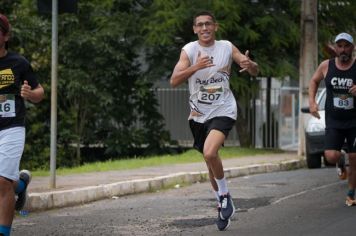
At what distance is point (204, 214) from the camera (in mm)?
8812

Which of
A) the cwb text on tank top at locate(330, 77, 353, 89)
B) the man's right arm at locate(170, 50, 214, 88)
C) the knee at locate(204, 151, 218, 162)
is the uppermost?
the man's right arm at locate(170, 50, 214, 88)

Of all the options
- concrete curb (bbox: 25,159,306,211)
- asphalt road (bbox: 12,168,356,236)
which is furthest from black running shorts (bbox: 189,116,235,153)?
concrete curb (bbox: 25,159,306,211)

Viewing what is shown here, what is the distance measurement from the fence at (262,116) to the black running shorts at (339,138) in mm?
12829

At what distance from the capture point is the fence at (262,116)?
72.7ft

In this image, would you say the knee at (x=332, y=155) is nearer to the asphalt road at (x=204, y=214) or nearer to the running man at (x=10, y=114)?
the asphalt road at (x=204, y=214)

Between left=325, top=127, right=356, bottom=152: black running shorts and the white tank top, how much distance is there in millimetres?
1883

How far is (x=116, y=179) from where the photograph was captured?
12.1m

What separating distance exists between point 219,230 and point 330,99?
2442 millimetres

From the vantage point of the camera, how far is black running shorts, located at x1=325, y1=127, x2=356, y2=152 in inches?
355

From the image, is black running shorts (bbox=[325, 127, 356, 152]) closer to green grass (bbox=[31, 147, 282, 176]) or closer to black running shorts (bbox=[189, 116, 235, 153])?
black running shorts (bbox=[189, 116, 235, 153])

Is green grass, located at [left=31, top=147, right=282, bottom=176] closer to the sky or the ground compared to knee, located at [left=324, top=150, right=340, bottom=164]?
closer to the ground

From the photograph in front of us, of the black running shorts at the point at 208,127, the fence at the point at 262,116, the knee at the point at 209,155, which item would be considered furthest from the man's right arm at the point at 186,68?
the fence at the point at 262,116

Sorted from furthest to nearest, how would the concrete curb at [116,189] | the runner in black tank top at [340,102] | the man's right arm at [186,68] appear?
the concrete curb at [116,189] → the runner in black tank top at [340,102] → the man's right arm at [186,68]

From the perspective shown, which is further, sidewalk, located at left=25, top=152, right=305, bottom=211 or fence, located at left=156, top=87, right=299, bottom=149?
fence, located at left=156, top=87, right=299, bottom=149
